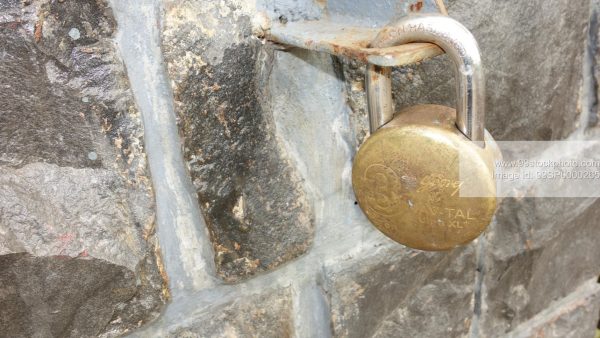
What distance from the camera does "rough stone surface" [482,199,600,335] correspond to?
36.4 inches

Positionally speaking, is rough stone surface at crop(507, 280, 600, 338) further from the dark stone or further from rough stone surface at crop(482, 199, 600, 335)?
the dark stone

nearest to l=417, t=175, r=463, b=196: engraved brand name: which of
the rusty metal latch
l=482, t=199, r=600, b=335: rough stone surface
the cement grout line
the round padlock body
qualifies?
the round padlock body

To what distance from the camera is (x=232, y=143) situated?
2.01 ft

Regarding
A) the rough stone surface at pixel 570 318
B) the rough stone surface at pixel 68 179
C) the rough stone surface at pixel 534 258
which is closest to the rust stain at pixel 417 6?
the rough stone surface at pixel 68 179

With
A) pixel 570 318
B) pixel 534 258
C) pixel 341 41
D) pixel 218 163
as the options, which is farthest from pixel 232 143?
pixel 570 318

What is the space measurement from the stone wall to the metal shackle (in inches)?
2.3

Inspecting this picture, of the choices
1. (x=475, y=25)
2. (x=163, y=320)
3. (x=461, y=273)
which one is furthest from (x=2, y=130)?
(x=461, y=273)

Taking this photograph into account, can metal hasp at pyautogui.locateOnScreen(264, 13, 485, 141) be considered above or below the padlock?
above

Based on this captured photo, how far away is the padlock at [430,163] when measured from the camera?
0.55 meters

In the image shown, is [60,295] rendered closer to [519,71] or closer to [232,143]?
[232,143]

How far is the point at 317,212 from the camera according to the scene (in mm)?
729

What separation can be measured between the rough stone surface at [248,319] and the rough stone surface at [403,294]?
6 centimetres

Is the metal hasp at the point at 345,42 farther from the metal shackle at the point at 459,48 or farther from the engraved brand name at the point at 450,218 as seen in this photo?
the engraved brand name at the point at 450,218

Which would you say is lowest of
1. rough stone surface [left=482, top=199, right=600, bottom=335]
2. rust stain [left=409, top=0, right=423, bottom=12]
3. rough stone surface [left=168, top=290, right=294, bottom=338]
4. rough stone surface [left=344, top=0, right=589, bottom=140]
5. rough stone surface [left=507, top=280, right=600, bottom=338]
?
rough stone surface [left=507, top=280, right=600, bottom=338]
